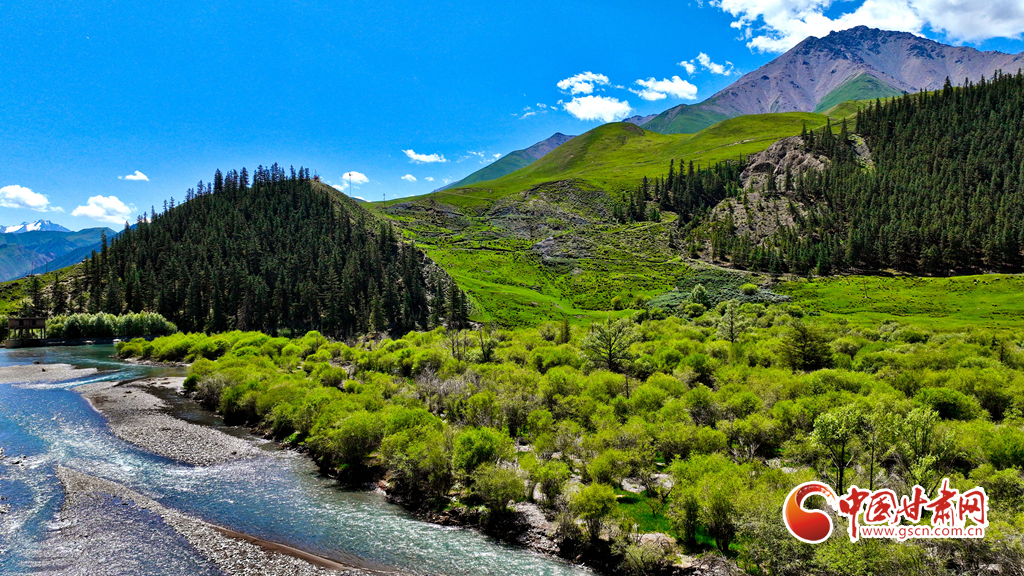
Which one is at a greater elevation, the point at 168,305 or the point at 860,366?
the point at 168,305

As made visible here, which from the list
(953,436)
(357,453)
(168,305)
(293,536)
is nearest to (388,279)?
→ (168,305)

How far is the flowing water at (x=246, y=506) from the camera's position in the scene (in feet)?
96.9

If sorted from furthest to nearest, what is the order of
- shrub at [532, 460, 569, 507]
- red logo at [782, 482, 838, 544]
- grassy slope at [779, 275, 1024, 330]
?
grassy slope at [779, 275, 1024, 330], shrub at [532, 460, 569, 507], red logo at [782, 482, 838, 544]

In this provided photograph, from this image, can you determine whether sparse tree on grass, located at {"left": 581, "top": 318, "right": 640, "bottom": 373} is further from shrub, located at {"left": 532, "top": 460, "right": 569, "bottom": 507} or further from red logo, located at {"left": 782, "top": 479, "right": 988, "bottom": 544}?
red logo, located at {"left": 782, "top": 479, "right": 988, "bottom": 544}

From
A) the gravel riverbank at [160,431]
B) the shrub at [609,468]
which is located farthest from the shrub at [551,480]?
the gravel riverbank at [160,431]

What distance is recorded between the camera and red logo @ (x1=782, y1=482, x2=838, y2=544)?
25031mm

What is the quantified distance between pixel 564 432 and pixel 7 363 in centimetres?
12838

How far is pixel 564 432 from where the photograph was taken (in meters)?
44.3

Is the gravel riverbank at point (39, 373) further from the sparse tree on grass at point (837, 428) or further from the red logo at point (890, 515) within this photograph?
the sparse tree on grass at point (837, 428)

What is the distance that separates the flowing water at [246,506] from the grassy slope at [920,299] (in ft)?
380

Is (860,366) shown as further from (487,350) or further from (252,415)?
(252,415)

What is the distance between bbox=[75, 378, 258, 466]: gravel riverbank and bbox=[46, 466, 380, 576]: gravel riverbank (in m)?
10.7

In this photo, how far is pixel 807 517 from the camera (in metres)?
26.2

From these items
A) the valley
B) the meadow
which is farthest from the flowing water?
the meadow
